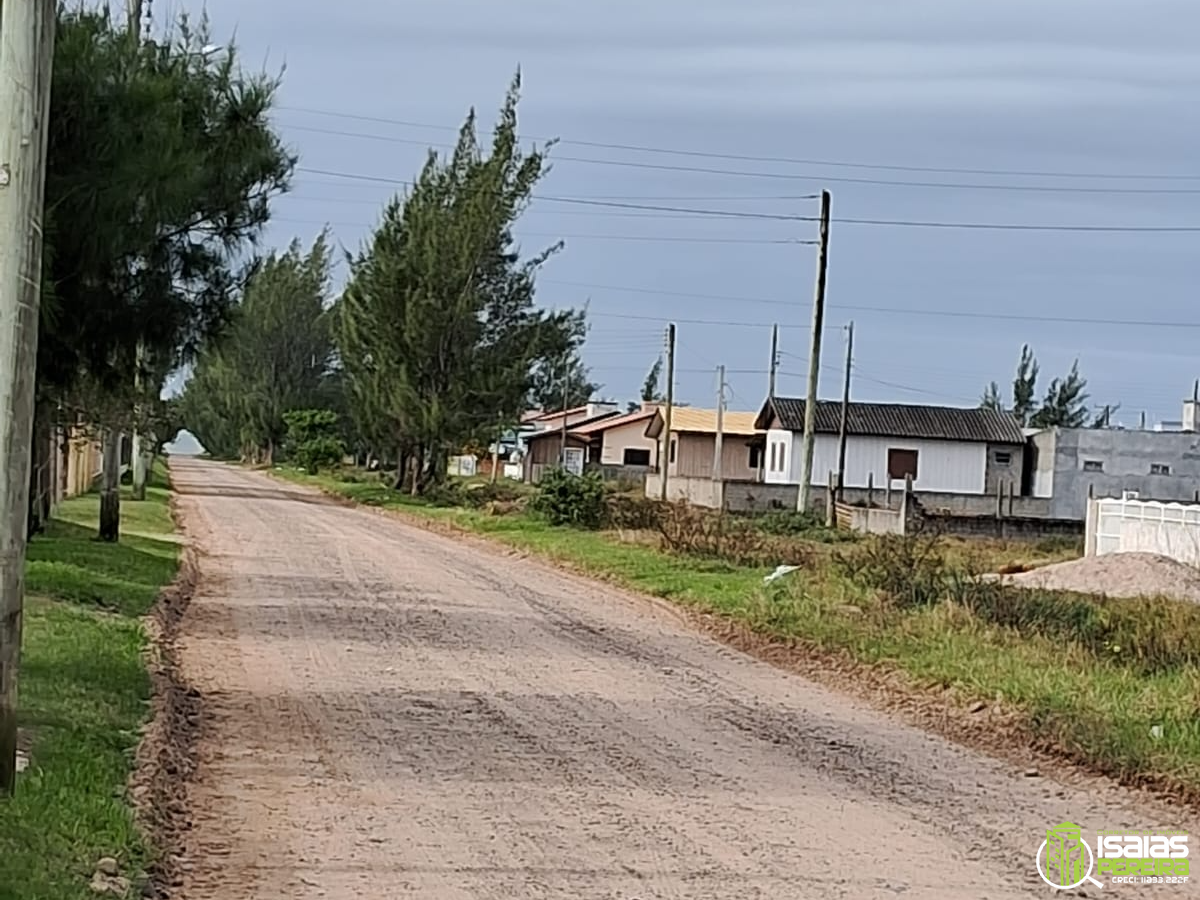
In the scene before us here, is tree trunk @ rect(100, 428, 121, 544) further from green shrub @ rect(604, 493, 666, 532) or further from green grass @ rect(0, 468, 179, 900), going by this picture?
green shrub @ rect(604, 493, 666, 532)

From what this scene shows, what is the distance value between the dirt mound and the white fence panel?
4150mm

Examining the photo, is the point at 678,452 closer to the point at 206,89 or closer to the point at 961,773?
the point at 206,89

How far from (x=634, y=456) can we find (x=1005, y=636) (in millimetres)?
72442

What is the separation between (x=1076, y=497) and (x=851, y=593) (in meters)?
42.8

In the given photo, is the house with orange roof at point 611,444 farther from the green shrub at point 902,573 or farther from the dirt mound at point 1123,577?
the green shrub at point 902,573

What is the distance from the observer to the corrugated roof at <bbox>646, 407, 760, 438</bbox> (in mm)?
76812

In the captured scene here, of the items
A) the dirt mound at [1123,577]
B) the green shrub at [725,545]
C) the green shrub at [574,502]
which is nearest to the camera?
the dirt mound at [1123,577]

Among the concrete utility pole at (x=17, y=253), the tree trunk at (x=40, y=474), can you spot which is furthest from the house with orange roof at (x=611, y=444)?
the concrete utility pole at (x=17, y=253)

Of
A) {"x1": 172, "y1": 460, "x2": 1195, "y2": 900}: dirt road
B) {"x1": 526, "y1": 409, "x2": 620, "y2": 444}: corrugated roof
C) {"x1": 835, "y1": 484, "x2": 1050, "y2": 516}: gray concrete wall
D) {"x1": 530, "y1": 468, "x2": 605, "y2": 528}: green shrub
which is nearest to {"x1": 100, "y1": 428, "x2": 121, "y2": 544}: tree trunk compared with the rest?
{"x1": 172, "y1": 460, "x2": 1195, "y2": 900}: dirt road

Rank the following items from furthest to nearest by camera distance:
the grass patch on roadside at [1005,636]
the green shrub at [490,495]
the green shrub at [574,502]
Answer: the green shrub at [490,495] < the green shrub at [574,502] < the grass patch on roadside at [1005,636]

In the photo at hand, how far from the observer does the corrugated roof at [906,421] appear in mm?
65062

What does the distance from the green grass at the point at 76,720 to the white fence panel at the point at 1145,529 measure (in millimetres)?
20397

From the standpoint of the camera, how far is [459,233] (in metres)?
53.1

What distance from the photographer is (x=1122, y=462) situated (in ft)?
208
